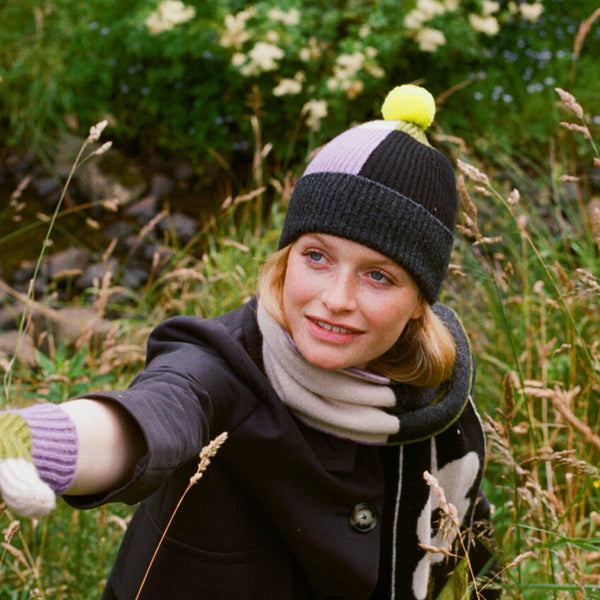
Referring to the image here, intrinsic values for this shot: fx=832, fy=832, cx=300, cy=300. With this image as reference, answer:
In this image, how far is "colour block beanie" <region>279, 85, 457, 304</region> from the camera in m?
1.59

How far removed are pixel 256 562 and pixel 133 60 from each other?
167 inches

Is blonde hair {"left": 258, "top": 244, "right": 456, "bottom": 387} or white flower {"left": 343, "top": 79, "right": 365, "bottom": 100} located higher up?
blonde hair {"left": 258, "top": 244, "right": 456, "bottom": 387}

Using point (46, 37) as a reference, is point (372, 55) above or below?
above

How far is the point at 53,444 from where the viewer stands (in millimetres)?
1029

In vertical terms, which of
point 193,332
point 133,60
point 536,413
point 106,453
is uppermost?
point 106,453

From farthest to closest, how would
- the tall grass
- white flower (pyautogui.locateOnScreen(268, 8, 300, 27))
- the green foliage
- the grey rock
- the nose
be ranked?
the grey rock → the green foliage → white flower (pyautogui.locateOnScreen(268, 8, 300, 27)) → the tall grass → the nose

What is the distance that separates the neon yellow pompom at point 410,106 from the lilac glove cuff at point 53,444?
100 cm

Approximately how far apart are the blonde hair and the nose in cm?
17

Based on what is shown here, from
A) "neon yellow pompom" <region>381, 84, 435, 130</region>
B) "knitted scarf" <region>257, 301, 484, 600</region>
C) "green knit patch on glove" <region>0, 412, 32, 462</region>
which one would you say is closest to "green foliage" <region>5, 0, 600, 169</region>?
"neon yellow pompom" <region>381, 84, 435, 130</region>

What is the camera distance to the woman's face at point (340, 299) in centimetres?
158

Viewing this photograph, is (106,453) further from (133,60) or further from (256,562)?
(133,60)

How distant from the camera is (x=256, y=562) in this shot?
1692mm

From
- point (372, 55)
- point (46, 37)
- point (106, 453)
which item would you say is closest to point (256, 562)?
point (106, 453)

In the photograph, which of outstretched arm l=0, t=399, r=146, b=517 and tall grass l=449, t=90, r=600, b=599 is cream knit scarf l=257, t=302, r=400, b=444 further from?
outstretched arm l=0, t=399, r=146, b=517
